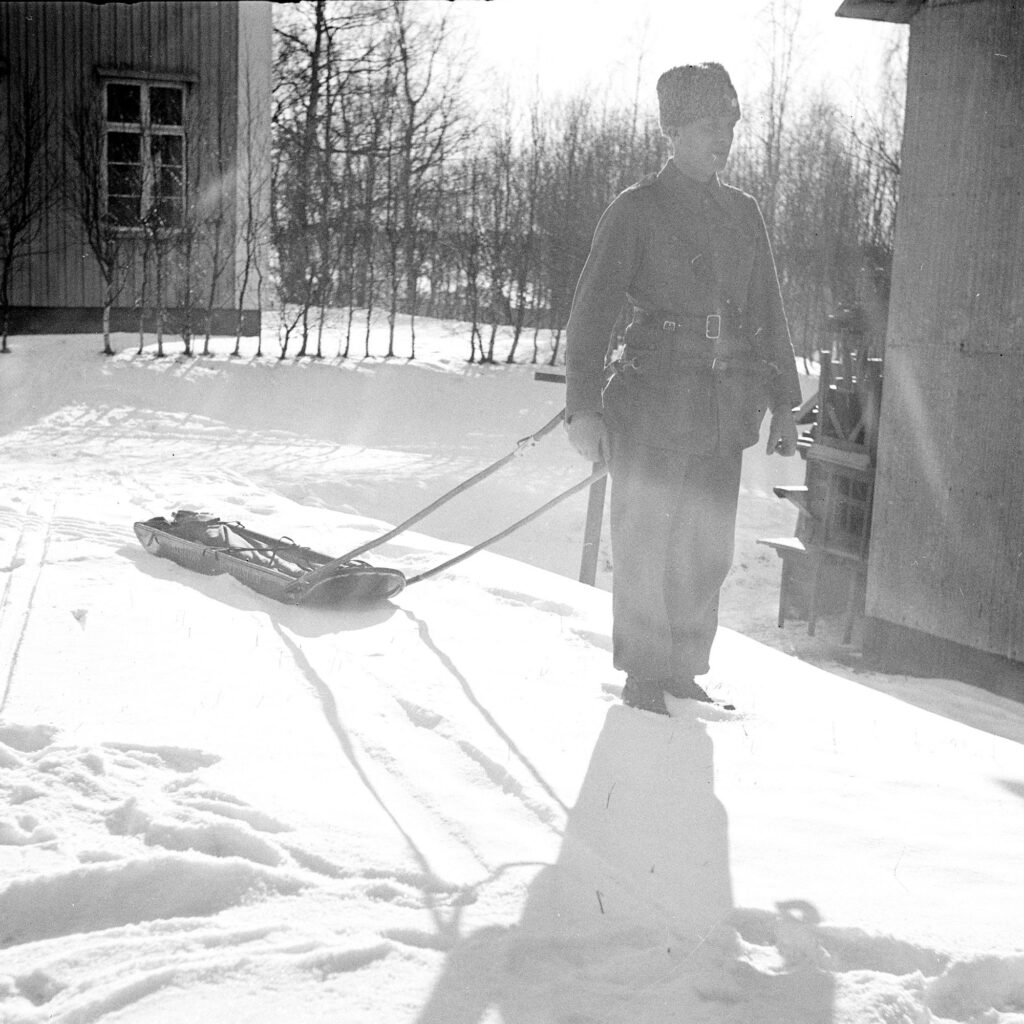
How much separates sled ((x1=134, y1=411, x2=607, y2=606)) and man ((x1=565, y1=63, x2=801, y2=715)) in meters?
0.46

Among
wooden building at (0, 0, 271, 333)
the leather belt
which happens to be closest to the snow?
the leather belt

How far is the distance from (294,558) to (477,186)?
53.3ft

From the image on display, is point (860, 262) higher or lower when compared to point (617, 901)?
higher

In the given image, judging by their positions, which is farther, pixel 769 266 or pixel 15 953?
pixel 769 266

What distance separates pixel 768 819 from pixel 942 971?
734 millimetres

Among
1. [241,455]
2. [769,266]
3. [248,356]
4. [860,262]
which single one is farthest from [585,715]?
[860,262]

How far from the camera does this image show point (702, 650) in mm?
4004

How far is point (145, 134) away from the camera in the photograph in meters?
16.5

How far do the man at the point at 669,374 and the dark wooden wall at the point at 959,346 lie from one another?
3.08m

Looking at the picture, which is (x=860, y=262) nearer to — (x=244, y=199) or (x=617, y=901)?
(x=244, y=199)

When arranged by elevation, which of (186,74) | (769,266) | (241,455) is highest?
(186,74)

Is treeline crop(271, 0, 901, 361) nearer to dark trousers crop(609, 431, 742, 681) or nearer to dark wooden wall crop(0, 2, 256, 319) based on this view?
dark wooden wall crop(0, 2, 256, 319)

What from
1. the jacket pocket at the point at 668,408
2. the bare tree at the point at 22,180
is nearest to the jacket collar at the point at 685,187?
the jacket pocket at the point at 668,408

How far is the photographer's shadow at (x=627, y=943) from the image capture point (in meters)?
2.13
